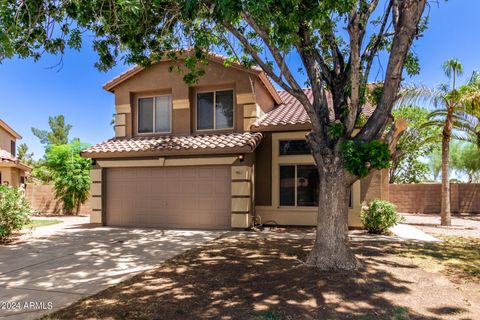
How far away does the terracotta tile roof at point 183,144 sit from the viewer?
12.5m

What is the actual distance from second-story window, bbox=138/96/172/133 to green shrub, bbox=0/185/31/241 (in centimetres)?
536

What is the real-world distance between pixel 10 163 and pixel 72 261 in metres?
17.7

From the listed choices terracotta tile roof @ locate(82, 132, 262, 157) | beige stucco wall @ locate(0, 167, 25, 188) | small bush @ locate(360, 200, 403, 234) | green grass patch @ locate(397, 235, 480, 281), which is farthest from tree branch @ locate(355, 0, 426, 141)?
beige stucco wall @ locate(0, 167, 25, 188)

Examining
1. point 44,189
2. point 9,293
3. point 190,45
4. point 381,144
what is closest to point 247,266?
point 381,144

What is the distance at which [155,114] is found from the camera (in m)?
14.9

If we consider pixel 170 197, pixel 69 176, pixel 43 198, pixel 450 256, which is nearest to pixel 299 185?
pixel 170 197

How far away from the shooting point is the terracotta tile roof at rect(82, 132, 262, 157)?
12.5 metres

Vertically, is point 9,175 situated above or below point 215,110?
below

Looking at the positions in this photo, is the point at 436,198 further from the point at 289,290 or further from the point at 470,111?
the point at 289,290

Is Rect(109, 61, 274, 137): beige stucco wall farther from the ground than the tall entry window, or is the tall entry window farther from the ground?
Rect(109, 61, 274, 137): beige stucco wall

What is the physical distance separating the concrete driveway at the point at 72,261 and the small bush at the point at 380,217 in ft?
17.0

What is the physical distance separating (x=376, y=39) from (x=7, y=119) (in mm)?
31510

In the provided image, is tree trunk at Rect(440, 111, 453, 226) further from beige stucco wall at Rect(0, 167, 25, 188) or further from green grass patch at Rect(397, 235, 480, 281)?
beige stucco wall at Rect(0, 167, 25, 188)

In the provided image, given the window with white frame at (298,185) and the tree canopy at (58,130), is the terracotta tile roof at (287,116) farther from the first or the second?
the tree canopy at (58,130)
